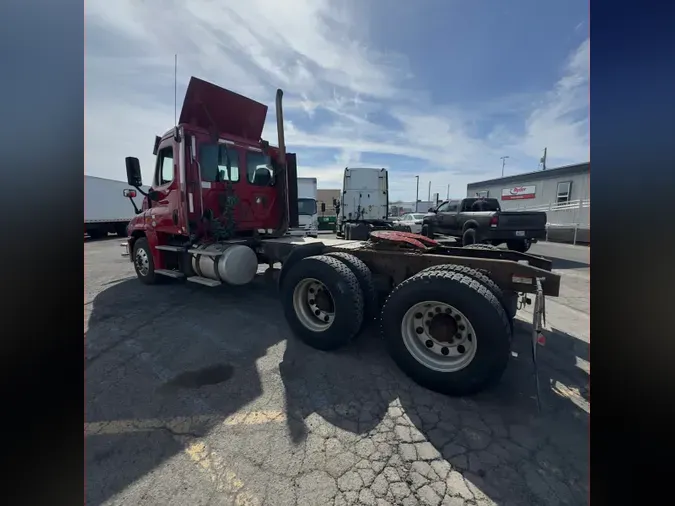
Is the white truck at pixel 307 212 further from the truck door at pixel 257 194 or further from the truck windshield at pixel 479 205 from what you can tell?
the truck windshield at pixel 479 205

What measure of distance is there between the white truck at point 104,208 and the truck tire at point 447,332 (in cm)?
2073

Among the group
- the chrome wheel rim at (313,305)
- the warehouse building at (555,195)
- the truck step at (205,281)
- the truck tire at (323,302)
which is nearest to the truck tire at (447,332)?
the truck tire at (323,302)

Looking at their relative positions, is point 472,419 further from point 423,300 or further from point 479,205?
point 479,205

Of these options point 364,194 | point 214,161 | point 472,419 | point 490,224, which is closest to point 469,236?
point 490,224

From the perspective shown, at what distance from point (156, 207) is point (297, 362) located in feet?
15.8

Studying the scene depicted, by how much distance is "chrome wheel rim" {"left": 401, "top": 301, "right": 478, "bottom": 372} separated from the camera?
2908mm

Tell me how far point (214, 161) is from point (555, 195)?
996 inches

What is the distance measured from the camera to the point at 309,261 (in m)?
3.90

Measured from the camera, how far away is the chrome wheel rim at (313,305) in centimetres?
392

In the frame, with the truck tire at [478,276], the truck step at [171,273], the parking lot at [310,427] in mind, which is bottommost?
the parking lot at [310,427]

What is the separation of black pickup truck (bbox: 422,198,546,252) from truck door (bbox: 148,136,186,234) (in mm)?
8641

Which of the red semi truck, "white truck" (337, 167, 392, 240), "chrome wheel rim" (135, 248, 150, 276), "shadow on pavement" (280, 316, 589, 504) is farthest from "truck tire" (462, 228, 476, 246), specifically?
"chrome wheel rim" (135, 248, 150, 276)

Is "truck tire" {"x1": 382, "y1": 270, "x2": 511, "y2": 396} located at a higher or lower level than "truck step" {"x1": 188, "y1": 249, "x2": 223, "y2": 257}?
lower

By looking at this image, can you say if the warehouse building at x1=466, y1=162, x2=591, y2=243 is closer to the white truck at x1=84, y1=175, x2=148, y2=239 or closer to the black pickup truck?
the black pickup truck
